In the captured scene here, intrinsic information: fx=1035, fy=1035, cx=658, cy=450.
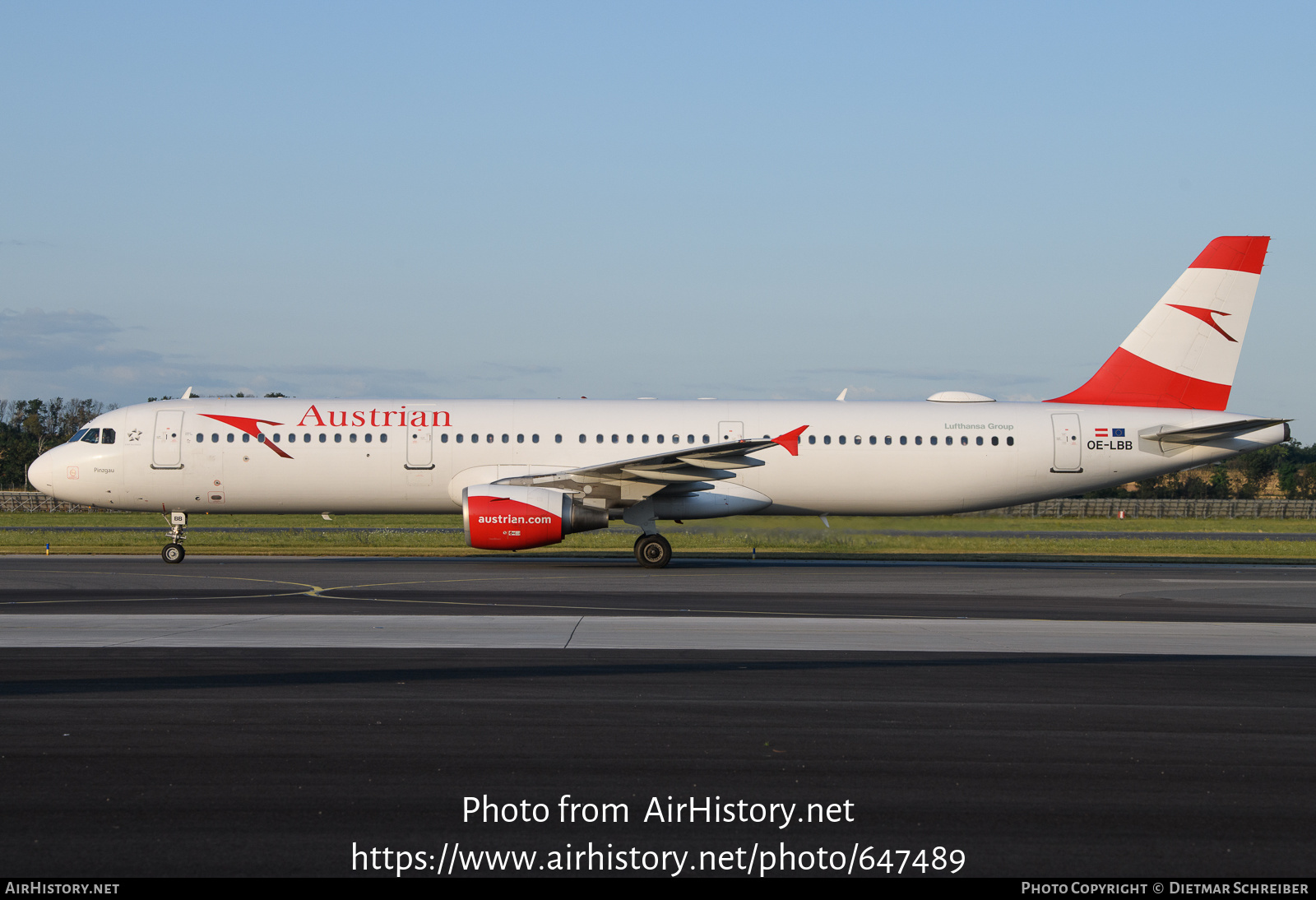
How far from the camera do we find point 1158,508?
2729 inches

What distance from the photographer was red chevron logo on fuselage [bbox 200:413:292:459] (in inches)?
987

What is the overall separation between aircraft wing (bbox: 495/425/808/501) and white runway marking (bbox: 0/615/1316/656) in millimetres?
8322

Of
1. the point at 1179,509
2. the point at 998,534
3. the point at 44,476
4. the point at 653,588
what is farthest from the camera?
the point at 1179,509

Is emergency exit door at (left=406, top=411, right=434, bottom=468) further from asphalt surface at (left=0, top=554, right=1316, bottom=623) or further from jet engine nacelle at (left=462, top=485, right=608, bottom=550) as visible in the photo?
jet engine nacelle at (left=462, top=485, right=608, bottom=550)

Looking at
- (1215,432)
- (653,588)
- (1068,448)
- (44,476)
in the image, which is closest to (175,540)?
(44,476)

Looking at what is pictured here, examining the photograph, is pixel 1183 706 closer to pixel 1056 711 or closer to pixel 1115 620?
pixel 1056 711

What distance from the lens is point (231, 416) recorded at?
25312 mm

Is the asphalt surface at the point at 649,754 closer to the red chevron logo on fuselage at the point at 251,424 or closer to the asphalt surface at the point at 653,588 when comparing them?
the asphalt surface at the point at 653,588

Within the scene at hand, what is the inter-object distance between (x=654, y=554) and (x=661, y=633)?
35.4 ft

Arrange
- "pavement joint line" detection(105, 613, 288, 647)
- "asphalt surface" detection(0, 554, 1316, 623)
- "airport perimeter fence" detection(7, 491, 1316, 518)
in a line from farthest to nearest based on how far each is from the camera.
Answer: "airport perimeter fence" detection(7, 491, 1316, 518), "asphalt surface" detection(0, 554, 1316, 623), "pavement joint line" detection(105, 613, 288, 647)

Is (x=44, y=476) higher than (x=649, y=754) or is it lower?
higher

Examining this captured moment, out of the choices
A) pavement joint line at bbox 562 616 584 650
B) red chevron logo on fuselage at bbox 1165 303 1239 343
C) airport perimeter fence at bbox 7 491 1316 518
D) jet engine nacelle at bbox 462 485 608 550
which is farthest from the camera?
airport perimeter fence at bbox 7 491 1316 518

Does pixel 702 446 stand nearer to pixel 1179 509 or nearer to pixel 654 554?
pixel 654 554

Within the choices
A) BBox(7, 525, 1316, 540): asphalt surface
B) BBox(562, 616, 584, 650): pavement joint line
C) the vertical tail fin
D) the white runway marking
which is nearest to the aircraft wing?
the white runway marking
